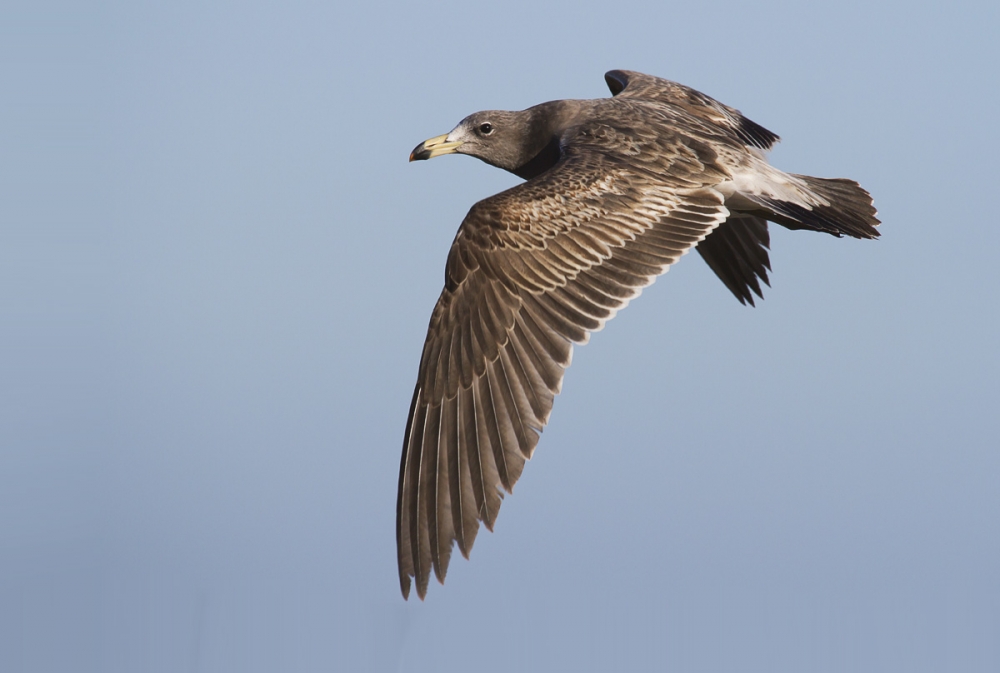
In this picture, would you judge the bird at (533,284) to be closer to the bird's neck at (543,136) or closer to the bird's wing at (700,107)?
the bird's neck at (543,136)

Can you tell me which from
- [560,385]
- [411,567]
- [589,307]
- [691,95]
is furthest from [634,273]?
[691,95]

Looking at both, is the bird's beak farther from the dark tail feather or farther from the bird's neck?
the dark tail feather

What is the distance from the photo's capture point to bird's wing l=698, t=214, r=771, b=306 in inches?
455

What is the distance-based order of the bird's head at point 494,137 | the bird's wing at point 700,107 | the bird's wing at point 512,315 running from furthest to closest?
the bird's wing at point 700,107
the bird's head at point 494,137
the bird's wing at point 512,315

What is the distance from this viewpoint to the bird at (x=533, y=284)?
7906 mm

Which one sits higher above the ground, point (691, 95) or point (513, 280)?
point (691, 95)

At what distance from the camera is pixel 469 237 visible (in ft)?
27.7

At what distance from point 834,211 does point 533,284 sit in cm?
294

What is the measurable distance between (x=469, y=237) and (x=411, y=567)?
7.11 ft

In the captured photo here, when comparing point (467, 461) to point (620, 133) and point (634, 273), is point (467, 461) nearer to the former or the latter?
point (634, 273)

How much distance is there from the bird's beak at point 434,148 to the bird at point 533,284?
1.40m

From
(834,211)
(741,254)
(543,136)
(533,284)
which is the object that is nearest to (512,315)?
(533,284)

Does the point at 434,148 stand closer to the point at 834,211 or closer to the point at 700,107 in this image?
the point at 700,107

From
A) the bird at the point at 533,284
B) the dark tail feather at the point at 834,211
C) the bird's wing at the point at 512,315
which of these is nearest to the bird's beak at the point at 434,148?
the bird at the point at 533,284
